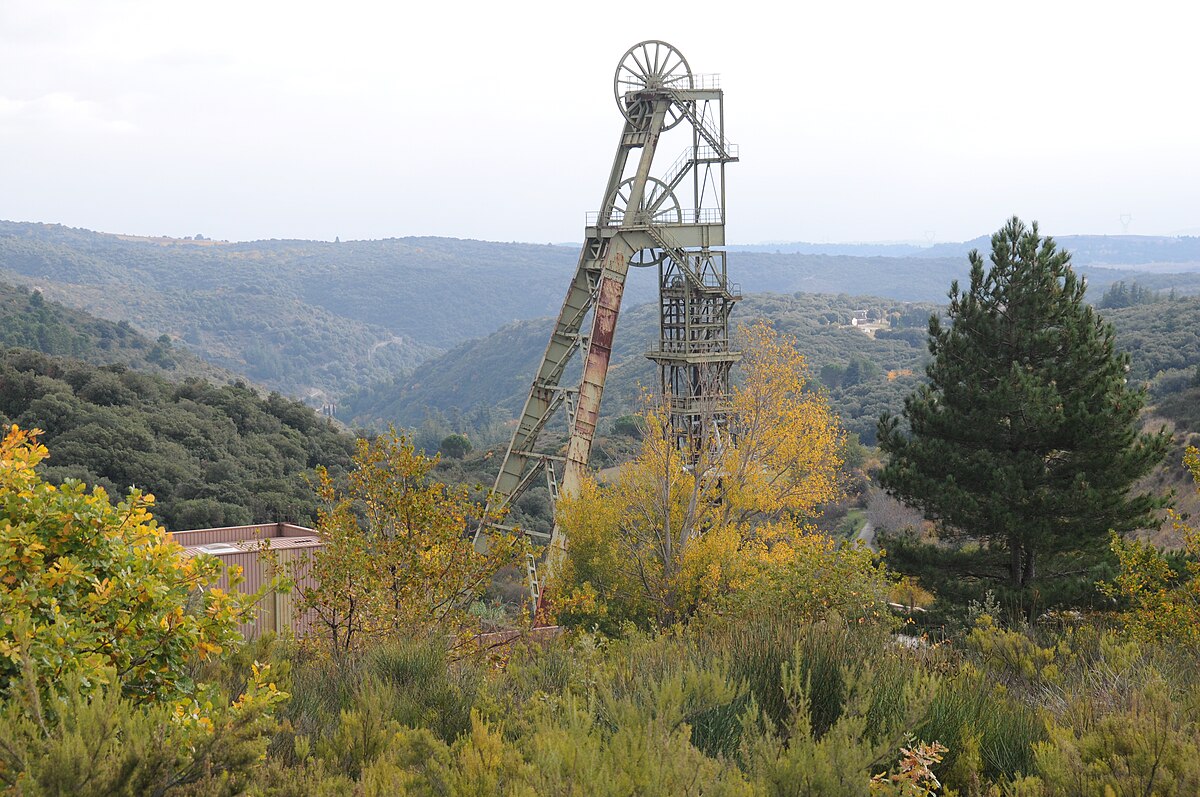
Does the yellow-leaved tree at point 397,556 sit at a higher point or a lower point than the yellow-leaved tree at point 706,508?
higher

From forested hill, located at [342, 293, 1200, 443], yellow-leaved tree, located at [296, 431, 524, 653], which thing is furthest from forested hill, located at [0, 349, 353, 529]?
yellow-leaved tree, located at [296, 431, 524, 653]

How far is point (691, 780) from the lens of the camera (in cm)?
404

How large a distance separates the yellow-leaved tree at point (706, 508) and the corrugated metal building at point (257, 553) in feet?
16.2

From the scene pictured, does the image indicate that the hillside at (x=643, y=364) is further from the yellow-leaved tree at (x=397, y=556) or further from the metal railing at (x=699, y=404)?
the yellow-leaved tree at (x=397, y=556)

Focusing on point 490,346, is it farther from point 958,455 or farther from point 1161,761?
point 1161,761

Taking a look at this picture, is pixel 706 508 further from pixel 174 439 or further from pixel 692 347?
pixel 174 439

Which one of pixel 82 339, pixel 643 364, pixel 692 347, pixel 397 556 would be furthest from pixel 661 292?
pixel 82 339

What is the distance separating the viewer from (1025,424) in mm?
15758

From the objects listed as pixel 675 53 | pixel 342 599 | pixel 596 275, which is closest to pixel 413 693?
pixel 342 599

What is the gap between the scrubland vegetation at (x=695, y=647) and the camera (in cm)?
418

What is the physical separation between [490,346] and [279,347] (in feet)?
193

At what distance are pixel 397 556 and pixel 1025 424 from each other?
10430 millimetres

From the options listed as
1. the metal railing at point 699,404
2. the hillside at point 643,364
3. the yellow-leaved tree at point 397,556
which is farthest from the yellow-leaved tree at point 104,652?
the hillside at point 643,364

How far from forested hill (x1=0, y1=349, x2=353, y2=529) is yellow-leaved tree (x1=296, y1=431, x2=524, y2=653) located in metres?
22.7
